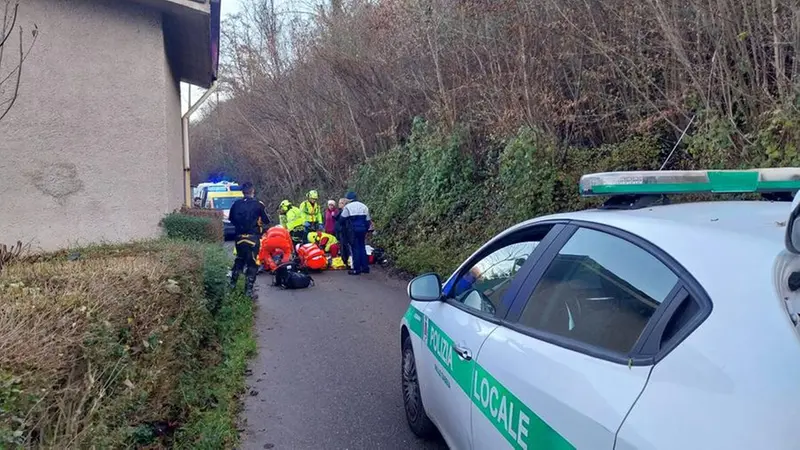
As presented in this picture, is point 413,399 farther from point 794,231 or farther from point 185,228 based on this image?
point 185,228

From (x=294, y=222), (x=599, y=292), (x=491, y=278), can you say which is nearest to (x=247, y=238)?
(x=294, y=222)

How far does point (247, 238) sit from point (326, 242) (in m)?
3.98

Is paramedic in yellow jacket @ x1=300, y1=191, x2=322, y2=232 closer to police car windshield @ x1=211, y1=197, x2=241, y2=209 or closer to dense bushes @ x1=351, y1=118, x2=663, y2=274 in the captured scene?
dense bushes @ x1=351, y1=118, x2=663, y2=274

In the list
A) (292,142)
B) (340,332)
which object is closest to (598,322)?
(340,332)

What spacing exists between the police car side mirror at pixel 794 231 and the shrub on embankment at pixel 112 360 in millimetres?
2621

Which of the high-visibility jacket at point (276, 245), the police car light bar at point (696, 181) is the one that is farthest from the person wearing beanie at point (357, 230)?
the police car light bar at point (696, 181)

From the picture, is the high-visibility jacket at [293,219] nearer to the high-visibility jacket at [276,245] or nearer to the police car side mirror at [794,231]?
the high-visibility jacket at [276,245]

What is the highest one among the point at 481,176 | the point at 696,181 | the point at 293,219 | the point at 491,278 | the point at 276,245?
the point at 481,176

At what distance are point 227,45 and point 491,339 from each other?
24886 millimetres

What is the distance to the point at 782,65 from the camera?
5.95m

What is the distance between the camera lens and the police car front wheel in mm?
4332

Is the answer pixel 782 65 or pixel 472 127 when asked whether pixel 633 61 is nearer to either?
pixel 782 65

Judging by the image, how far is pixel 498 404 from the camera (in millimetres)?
2596

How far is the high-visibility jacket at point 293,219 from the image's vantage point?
1446 centimetres
